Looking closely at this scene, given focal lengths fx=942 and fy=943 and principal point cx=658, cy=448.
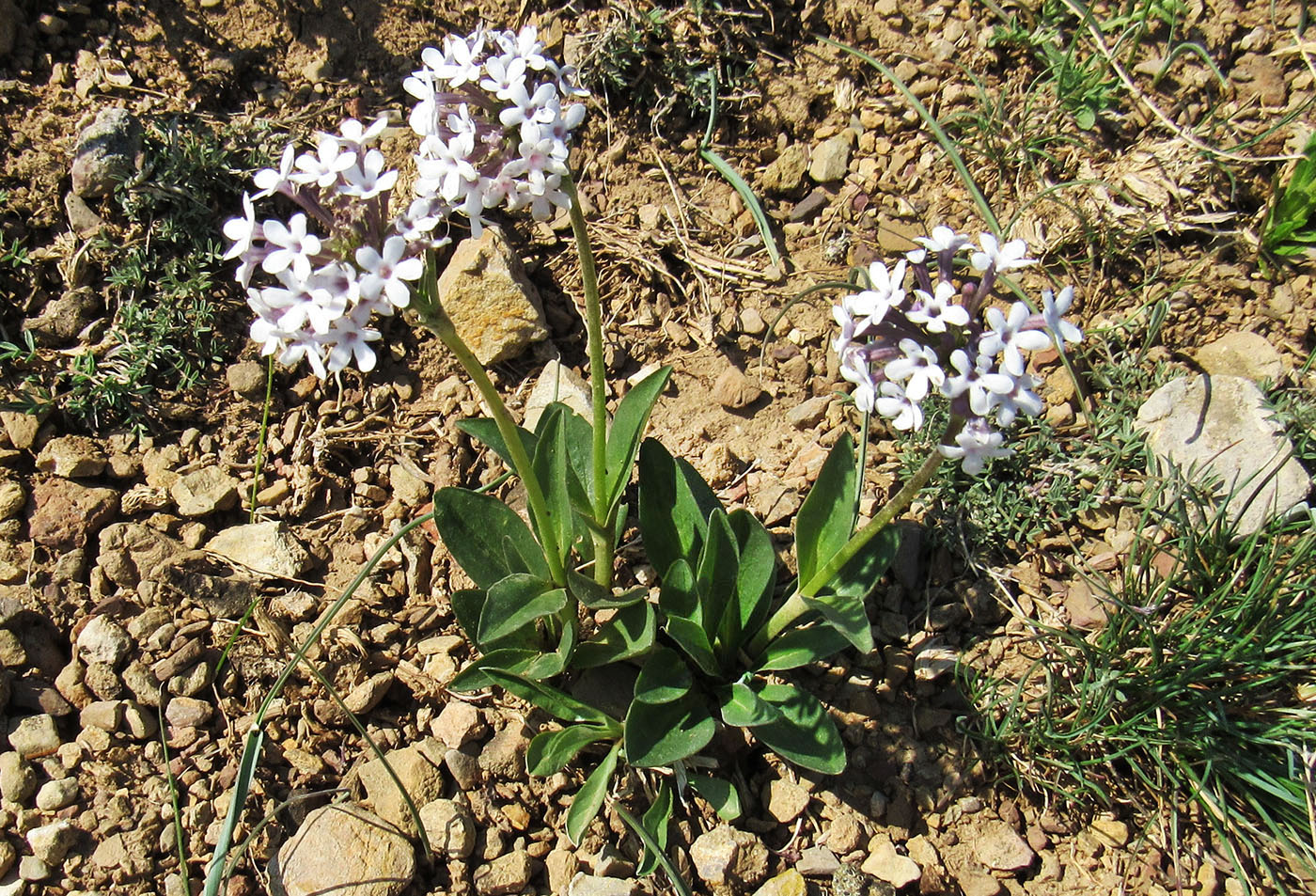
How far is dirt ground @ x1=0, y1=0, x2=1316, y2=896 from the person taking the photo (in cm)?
336

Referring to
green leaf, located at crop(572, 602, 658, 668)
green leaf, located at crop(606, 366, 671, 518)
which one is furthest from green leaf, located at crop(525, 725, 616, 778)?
green leaf, located at crop(606, 366, 671, 518)

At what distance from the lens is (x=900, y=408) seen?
244 centimetres

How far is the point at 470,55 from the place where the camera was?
2596mm

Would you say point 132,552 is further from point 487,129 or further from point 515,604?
point 487,129

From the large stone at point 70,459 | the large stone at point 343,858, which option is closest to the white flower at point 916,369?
the large stone at point 343,858

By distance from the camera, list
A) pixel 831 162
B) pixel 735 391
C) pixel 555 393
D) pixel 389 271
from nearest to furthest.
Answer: pixel 389 271, pixel 555 393, pixel 735 391, pixel 831 162

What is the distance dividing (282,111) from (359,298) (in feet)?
10.0

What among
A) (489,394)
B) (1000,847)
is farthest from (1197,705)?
(489,394)

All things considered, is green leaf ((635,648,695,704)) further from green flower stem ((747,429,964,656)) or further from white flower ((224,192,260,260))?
white flower ((224,192,260,260))

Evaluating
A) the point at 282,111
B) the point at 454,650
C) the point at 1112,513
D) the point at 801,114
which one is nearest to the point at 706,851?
the point at 454,650

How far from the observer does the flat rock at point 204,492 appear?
A: 155 inches

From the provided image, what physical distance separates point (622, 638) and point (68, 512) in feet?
7.72

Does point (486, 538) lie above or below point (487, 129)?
below

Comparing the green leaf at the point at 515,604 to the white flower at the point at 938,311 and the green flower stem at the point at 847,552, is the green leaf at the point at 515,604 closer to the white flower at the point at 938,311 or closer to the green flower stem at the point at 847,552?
the green flower stem at the point at 847,552
